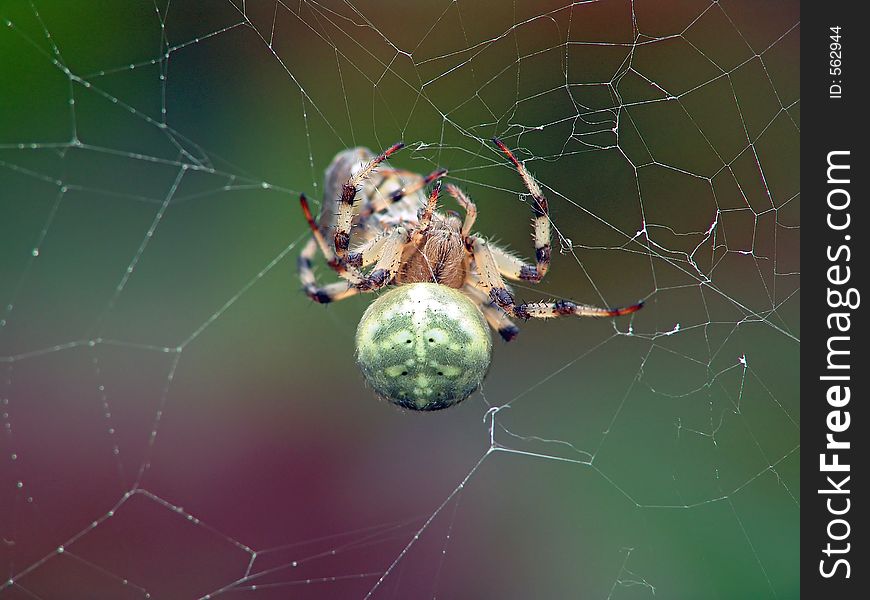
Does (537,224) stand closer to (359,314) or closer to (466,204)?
(466,204)

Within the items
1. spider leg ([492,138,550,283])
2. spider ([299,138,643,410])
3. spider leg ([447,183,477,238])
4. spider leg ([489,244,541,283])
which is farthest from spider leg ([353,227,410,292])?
spider leg ([492,138,550,283])

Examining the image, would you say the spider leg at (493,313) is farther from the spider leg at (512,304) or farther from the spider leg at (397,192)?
the spider leg at (397,192)

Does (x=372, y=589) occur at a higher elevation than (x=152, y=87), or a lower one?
lower

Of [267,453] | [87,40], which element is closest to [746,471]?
[267,453]

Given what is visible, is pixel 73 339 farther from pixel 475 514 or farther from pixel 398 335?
pixel 398 335

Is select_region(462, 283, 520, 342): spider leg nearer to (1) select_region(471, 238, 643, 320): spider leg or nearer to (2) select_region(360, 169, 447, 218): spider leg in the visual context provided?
(1) select_region(471, 238, 643, 320): spider leg

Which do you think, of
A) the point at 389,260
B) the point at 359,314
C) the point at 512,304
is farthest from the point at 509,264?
the point at 359,314

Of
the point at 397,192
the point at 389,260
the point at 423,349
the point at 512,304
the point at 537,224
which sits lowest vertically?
the point at 423,349

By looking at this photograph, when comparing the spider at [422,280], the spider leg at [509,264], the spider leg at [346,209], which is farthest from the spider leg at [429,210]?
the spider leg at [509,264]
